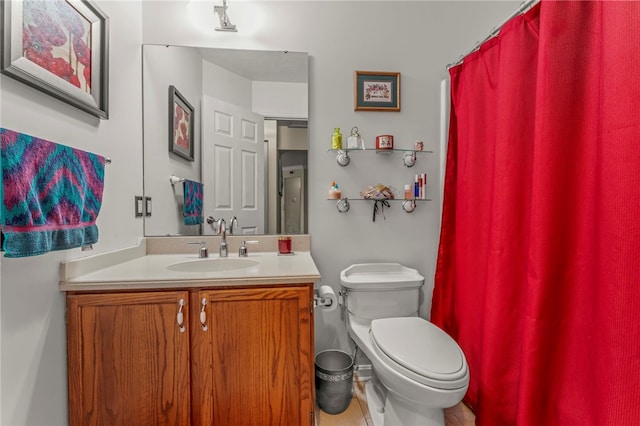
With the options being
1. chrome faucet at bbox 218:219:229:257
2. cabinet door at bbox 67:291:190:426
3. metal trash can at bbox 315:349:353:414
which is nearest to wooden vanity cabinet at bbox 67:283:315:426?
cabinet door at bbox 67:291:190:426

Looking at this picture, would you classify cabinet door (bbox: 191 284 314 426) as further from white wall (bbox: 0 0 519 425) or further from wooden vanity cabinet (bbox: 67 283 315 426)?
white wall (bbox: 0 0 519 425)

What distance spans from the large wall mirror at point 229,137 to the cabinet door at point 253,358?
1.98ft

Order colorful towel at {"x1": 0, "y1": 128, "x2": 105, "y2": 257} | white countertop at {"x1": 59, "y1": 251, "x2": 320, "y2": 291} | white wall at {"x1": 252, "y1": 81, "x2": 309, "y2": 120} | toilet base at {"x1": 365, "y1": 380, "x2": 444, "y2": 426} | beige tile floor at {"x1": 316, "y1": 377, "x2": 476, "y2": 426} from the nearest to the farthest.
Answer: colorful towel at {"x1": 0, "y1": 128, "x2": 105, "y2": 257} → white countertop at {"x1": 59, "y1": 251, "x2": 320, "y2": 291} → toilet base at {"x1": 365, "y1": 380, "x2": 444, "y2": 426} → beige tile floor at {"x1": 316, "y1": 377, "x2": 476, "y2": 426} → white wall at {"x1": 252, "y1": 81, "x2": 309, "y2": 120}

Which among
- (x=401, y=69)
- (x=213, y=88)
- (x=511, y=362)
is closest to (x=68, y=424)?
(x=213, y=88)

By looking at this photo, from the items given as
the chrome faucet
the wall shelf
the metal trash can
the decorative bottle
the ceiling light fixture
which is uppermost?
the ceiling light fixture

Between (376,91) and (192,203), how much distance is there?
1.25 m

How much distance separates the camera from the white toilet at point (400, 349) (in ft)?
3.60

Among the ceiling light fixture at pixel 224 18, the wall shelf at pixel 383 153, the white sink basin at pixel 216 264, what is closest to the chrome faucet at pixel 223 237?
the white sink basin at pixel 216 264

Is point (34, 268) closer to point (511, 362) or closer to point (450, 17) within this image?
point (511, 362)

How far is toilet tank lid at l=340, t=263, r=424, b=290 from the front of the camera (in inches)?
61.4

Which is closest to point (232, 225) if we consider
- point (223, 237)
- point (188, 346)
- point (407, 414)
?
point (223, 237)

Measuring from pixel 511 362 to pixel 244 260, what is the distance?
1.28 meters

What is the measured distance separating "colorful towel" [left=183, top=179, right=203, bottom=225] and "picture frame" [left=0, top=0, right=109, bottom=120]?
0.49 metres

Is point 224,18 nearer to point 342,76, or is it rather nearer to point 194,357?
point 342,76
